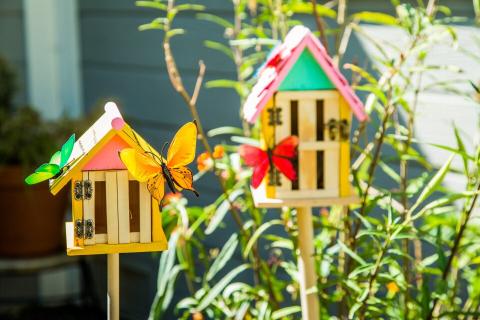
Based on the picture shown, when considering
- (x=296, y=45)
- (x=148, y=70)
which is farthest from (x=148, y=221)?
(x=148, y=70)

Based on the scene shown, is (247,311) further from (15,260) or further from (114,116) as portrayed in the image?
(15,260)

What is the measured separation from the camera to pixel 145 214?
1.44m

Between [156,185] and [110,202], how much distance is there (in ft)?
0.30

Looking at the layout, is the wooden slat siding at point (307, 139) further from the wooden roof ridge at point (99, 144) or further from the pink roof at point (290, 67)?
the wooden roof ridge at point (99, 144)

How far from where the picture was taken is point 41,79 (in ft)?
12.3

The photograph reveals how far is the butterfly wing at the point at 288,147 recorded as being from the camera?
1.53 metres

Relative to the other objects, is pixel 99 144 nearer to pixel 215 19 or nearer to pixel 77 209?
pixel 77 209

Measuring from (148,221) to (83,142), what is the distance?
0.17m

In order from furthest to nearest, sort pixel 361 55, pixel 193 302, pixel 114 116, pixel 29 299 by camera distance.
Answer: pixel 29 299 < pixel 361 55 < pixel 193 302 < pixel 114 116

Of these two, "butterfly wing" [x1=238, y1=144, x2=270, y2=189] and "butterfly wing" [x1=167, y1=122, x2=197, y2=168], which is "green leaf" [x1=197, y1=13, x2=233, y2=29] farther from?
"butterfly wing" [x1=167, y1=122, x2=197, y2=168]

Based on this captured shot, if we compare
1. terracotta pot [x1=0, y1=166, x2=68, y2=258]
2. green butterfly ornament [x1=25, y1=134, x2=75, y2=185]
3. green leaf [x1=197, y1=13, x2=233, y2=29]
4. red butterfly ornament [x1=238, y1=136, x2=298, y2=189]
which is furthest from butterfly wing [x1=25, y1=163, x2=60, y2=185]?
terracotta pot [x1=0, y1=166, x2=68, y2=258]

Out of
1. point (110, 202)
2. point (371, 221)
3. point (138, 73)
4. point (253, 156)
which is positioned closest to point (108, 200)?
point (110, 202)

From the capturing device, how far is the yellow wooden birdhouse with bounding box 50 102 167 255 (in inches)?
54.8

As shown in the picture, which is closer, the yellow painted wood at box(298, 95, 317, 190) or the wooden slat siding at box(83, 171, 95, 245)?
the wooden slat siding at box(83, 171, 95, 245)
